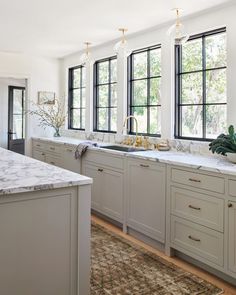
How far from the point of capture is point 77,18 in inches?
149

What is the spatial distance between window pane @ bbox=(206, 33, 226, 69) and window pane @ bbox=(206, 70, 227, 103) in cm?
8

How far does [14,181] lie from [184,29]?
8.80ft

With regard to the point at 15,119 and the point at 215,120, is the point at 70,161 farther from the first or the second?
the point at 15,119

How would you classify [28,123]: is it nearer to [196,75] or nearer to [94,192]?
[94,192]

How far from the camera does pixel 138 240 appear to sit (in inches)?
140

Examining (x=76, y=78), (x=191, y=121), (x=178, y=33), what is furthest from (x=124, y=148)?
(x=76, y=78)

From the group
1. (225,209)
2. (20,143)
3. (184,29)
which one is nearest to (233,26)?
(184,29)

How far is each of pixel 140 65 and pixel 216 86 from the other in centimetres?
134

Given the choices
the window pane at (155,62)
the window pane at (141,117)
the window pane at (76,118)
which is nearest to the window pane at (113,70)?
the window pane at (141,117)

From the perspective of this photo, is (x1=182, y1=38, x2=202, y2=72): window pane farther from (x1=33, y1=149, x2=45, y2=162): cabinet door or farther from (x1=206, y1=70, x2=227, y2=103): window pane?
(x1=33, y1=149, x2=45, y2=162): cabinet door

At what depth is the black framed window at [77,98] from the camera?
5988 millimetres

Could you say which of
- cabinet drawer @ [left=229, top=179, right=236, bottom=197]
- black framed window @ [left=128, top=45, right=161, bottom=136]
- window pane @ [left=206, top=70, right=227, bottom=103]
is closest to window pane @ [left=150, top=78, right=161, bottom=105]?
black framed window @ [left=128, top=45, right=161, bottom=136]

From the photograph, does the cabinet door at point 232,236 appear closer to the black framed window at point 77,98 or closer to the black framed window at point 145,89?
the black framed window at point 145,89

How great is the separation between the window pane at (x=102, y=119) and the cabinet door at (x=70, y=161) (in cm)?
77
